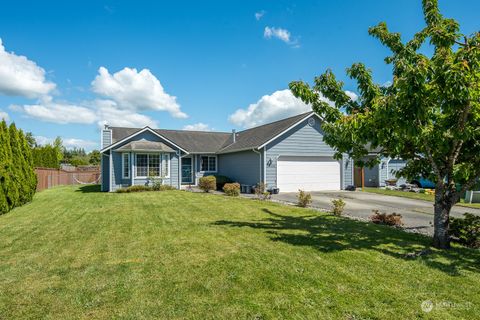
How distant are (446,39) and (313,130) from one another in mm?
13797

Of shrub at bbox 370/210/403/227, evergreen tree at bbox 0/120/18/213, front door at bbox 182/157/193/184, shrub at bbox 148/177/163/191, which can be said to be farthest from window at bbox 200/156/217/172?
shrub at bbox 370/210/403/227

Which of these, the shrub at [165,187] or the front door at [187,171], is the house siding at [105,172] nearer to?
the shrub at [165,187]

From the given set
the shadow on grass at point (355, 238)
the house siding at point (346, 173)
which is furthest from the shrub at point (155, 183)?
the house siding at point (346, 173)

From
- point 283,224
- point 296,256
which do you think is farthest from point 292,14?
point 296,256

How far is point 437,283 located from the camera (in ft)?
13.2

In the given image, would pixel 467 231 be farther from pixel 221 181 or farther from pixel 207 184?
pixel 221 181

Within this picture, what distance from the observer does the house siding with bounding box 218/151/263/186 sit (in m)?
18.1

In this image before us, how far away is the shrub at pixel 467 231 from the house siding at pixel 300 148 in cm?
1121

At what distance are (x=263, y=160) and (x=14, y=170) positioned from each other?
1291 cm

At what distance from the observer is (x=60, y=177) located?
2548 centimetres

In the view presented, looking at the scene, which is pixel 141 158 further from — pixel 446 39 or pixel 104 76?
pixel 446 39

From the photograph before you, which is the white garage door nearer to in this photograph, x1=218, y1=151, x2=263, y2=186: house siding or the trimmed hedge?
x1=218, y1=151, x2=263, y2=186: house siding

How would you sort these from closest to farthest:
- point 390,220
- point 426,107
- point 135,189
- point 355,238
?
1. point 426,107
2. point 355,238
3. point 390,220
4. point 135,189

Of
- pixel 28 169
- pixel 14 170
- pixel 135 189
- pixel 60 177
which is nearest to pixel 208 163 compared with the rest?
pixel 135 189
